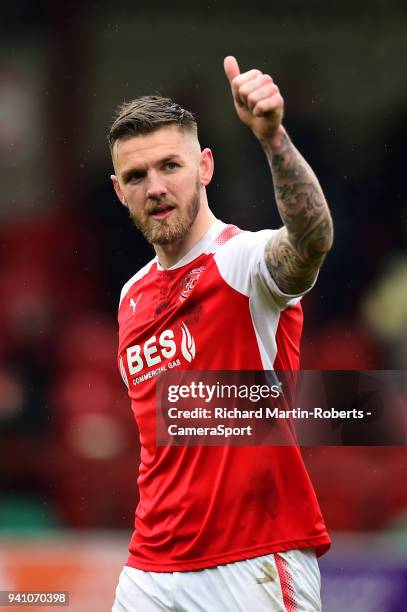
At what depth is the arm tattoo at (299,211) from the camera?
1896 millimetres

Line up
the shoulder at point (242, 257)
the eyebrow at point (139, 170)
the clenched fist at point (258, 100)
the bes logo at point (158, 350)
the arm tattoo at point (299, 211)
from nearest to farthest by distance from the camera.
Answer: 1. the clenched fist at point (258, 100)
2. the arm tattoo at point (299, 211)
3. the shoulder at point (242, 257)
4. the bes logo at point (158, 350)
5. the eyebrow at point (139, 170)

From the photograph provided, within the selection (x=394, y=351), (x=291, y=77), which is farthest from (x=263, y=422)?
(x=291, y=77)

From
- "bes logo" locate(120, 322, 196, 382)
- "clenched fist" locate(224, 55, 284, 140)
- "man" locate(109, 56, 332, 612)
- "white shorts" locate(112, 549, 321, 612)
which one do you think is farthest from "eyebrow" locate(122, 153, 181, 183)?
"white shorts" locate(112, 549, 321, 612)

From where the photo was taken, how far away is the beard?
2.31 metres

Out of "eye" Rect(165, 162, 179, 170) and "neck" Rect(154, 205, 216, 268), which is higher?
"eye" Rect(165, 162, 179, 170)

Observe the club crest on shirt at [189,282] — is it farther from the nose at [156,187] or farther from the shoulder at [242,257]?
the nose at [156,187]

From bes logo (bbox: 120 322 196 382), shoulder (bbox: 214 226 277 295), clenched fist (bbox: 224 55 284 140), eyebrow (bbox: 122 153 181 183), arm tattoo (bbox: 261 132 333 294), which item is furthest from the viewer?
eyebrow (bbox: 122 153 181 183)

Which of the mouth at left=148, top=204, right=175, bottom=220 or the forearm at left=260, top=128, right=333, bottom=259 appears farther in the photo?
the mouth at left=148, top=204, right=175, bottom=220

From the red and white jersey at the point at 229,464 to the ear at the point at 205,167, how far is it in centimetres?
22

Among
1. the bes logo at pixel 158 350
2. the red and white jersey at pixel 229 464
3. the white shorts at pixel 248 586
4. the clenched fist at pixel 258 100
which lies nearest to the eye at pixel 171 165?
the red and white jersey at pixel 229 464

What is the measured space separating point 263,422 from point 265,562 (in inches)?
12.7

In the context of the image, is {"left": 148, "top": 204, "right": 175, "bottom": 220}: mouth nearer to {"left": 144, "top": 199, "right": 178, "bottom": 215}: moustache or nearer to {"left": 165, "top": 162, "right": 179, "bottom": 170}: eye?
{"left": 144, "top": 199, "right": 178, "bottom": 215}: moustache

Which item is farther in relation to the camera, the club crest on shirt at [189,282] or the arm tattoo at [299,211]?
the club crest on shirt at [189,282]

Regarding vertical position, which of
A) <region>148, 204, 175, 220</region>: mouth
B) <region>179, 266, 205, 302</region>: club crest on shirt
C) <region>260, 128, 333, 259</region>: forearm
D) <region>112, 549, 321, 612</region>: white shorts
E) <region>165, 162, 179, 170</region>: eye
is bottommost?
<region>112, 549, 321, 612</region>: white shorts
